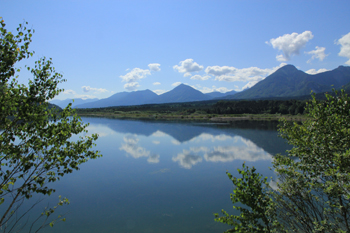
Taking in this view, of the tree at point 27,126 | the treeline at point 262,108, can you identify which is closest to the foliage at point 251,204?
the tree at point 27,126

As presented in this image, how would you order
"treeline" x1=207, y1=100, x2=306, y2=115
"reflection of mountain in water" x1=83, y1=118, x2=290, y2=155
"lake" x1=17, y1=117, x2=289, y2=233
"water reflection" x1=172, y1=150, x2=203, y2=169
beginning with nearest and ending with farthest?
"lake" x1=17, y1=117, x2=289, y2=233, "water reflection" x1=172, y1=150, x2=203, y2=169, "reflection of mountain in water" x1=83, y1=118, x2=290, y2=155, "treeline" x1=207, y1=100, x2=306, y2=115

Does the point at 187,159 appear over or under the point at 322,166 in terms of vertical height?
under

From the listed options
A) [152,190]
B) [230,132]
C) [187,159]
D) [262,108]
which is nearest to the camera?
[152,190]

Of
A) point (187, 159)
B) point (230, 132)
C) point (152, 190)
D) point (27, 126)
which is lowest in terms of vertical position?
point (230, 132)

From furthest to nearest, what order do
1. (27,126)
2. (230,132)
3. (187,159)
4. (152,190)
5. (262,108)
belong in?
(262,108)
(230,132)
(187,159)
(152,190)
(27,126)

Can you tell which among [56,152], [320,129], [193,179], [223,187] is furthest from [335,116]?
[193,179]

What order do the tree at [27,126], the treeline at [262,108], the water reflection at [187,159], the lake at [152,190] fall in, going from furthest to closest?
the treeline at [262,108] < the water reflection at [187,159] < the lake at [152,190] < the tree at [27,126]

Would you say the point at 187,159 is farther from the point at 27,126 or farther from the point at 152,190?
the point at 27,126

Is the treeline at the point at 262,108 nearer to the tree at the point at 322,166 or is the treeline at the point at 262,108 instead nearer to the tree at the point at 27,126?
the tree at the point at 322,166

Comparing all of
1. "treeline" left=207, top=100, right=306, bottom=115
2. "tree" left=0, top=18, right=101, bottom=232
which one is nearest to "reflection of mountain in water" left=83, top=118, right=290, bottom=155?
"tree" left=0, top=18, right=101, bottom=232

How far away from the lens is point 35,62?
20.6 ft

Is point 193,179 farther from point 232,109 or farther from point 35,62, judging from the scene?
point 232,109

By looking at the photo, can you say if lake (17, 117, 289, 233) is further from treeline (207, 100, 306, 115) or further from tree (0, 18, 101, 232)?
treeline (207, 100, 306, 115)

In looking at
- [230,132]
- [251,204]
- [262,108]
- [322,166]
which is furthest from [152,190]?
[262,108]
